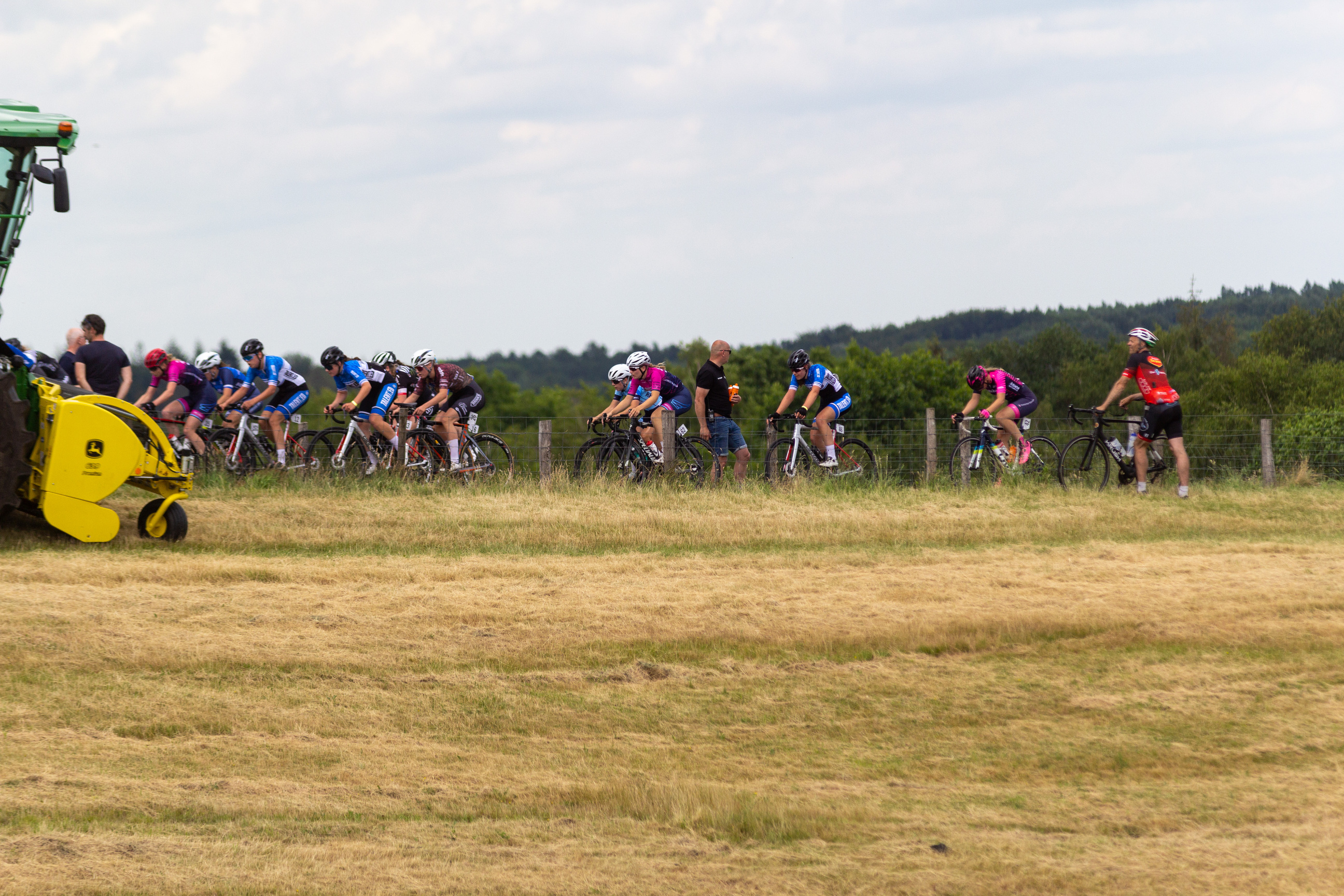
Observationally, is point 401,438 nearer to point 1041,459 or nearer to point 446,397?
point 446,397

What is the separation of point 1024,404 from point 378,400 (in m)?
8.42

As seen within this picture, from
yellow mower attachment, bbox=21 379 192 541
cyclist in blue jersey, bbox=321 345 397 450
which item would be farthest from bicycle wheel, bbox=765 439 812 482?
yellow mower attachment, bbox=21 379 192 541

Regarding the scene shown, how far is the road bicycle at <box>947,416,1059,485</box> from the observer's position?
56.1ft

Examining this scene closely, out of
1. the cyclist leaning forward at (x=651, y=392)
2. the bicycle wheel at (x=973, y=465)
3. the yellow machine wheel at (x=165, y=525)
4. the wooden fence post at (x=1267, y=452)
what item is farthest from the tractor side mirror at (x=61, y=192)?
the wooden fence post at (x=1267, y=452)

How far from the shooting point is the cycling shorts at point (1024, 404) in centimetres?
1705

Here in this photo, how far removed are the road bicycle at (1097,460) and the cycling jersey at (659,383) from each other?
509 centimetres

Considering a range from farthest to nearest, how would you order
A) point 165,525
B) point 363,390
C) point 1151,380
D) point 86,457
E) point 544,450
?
point 544,450, point 363,390, point 1151,380, point 165,525, point 86,457

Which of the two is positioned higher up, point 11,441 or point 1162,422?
point 1162,422

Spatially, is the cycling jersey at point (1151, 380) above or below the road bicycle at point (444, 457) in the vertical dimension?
above

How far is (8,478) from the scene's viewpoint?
36.4 ft

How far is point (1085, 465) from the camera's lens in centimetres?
1677

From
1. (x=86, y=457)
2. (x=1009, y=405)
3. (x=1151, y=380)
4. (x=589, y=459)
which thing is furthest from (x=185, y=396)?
(x=1151, y=380)

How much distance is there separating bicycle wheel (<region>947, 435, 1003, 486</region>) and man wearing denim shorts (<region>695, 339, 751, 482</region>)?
3040 mm

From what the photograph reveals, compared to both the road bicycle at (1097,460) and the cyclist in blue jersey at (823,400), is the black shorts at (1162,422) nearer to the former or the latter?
the road bicycle at (1097,460)
